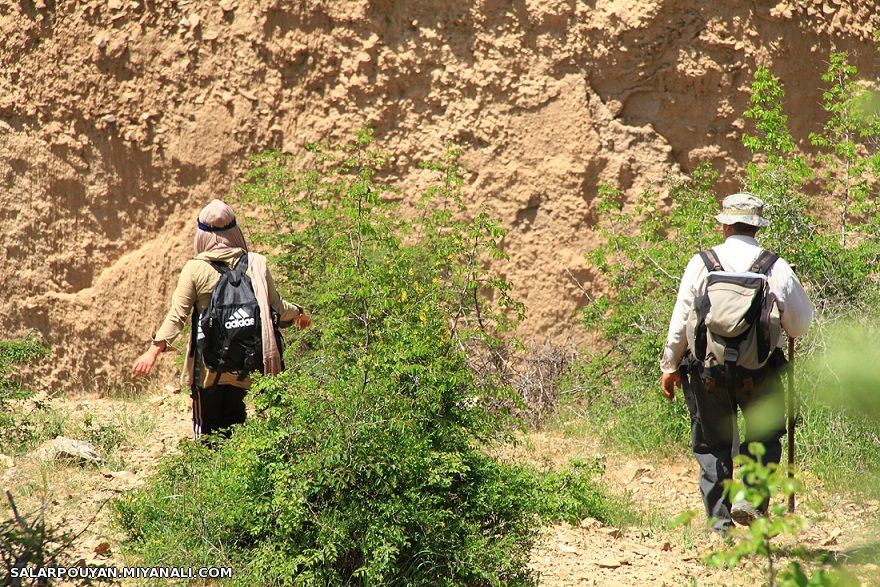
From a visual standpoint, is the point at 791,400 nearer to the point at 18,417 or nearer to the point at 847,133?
the point at 847,133

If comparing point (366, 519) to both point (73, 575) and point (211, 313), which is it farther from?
point (211, 313)

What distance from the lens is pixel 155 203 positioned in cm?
813

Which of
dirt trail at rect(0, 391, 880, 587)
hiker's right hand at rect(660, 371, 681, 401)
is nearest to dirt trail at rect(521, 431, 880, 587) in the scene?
dirt trail at rect(0, 391, 880, 587)

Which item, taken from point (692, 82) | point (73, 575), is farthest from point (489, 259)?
point (73, 575)

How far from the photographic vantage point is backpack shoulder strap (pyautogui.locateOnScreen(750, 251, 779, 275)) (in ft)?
14.6

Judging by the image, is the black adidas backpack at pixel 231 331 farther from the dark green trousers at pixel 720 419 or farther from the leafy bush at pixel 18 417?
the dark green trousers at pixel 720 419

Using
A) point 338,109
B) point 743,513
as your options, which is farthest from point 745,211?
point 338,109

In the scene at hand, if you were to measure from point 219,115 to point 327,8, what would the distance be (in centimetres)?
117

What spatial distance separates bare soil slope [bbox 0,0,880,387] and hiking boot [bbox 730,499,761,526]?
3.27 metres

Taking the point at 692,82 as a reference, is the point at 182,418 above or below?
below

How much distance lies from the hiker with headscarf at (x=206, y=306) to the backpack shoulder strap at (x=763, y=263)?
7.32ft

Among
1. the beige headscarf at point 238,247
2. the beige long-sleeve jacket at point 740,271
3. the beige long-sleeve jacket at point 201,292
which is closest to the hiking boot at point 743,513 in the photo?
the beige long-sleeve jacket at point 740,271

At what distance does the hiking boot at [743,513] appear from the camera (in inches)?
179

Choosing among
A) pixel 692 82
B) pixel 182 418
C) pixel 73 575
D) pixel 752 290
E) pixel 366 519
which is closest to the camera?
pixel 73 575
